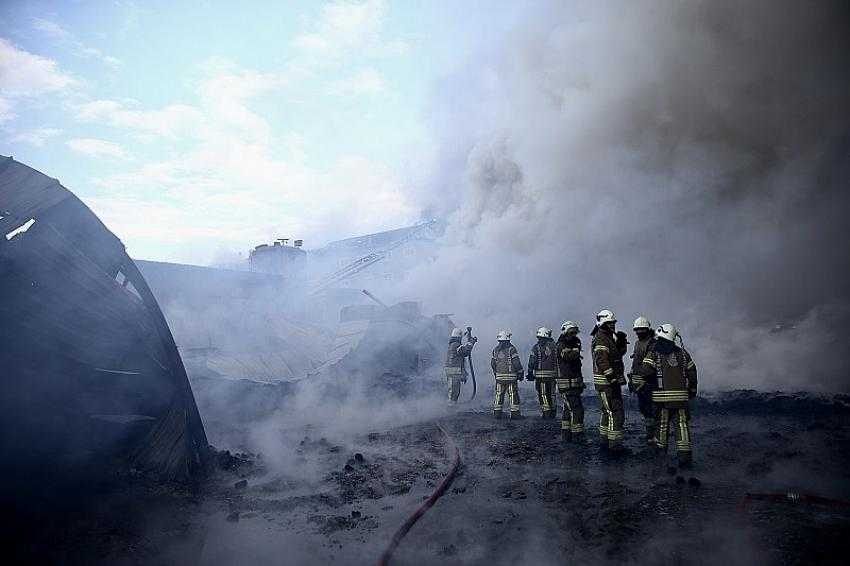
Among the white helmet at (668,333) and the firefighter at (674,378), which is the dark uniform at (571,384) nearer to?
the firefighter at (674,378)

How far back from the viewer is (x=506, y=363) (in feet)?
32.2

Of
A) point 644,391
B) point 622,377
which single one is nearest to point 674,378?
point 622,377

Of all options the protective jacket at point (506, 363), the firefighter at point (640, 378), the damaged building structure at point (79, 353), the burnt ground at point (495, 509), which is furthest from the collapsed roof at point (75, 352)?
the firefighter at point (640, 378)

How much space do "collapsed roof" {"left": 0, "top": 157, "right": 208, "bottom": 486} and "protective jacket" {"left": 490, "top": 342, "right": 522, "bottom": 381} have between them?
632 cm

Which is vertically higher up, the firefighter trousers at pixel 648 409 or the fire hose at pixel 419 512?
the firefighter trousers at pixel 648 409

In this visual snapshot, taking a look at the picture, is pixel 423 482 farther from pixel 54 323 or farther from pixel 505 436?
pixel 54 323

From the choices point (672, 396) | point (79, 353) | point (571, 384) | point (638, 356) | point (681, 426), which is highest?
point (638, 356)

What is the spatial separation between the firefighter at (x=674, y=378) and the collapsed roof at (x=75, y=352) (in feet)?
20.1

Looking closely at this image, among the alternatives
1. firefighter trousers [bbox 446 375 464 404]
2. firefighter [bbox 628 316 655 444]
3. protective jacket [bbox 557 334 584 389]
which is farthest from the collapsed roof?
firefighter trousers [bbox 446 375 464 404]

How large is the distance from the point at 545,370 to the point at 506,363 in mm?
1017

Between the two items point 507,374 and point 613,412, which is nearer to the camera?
point 613,412

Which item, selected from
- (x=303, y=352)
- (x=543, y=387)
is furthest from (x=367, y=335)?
(x=543, y=387)

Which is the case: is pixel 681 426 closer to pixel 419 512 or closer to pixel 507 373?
pixel 419 512

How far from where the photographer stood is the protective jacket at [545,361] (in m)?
8.95
